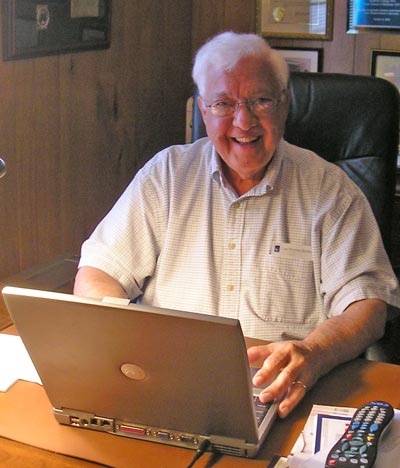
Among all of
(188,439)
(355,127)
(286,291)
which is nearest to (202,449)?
(188,439)

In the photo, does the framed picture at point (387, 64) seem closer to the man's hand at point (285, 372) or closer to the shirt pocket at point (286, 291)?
the shirt pocket at point (286, 291)

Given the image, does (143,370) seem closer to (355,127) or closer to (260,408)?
(260,408)

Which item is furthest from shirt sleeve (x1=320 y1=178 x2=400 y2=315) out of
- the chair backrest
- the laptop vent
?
the laptop vent

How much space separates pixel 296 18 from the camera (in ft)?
9.98

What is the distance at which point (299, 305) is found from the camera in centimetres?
171

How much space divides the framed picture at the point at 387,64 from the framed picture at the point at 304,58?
220 mm

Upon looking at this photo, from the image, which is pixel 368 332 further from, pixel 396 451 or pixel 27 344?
pixel 27 344

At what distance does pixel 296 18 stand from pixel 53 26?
1.19 metres

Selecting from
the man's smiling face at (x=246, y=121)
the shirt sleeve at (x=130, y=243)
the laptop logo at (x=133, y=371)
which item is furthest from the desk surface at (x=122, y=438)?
the man's smiling face at (x=246, y=121)

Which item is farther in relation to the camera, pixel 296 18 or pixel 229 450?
pixel 296 18

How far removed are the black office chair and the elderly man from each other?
13 centimetres

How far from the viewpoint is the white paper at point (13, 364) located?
1.37 m

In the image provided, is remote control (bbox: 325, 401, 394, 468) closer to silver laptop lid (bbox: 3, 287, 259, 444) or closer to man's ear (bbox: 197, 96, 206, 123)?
silver laptop lid (bbox: 3, 287, 259, 444)

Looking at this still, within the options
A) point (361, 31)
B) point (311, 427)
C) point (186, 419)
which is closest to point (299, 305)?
point (311, 427)
